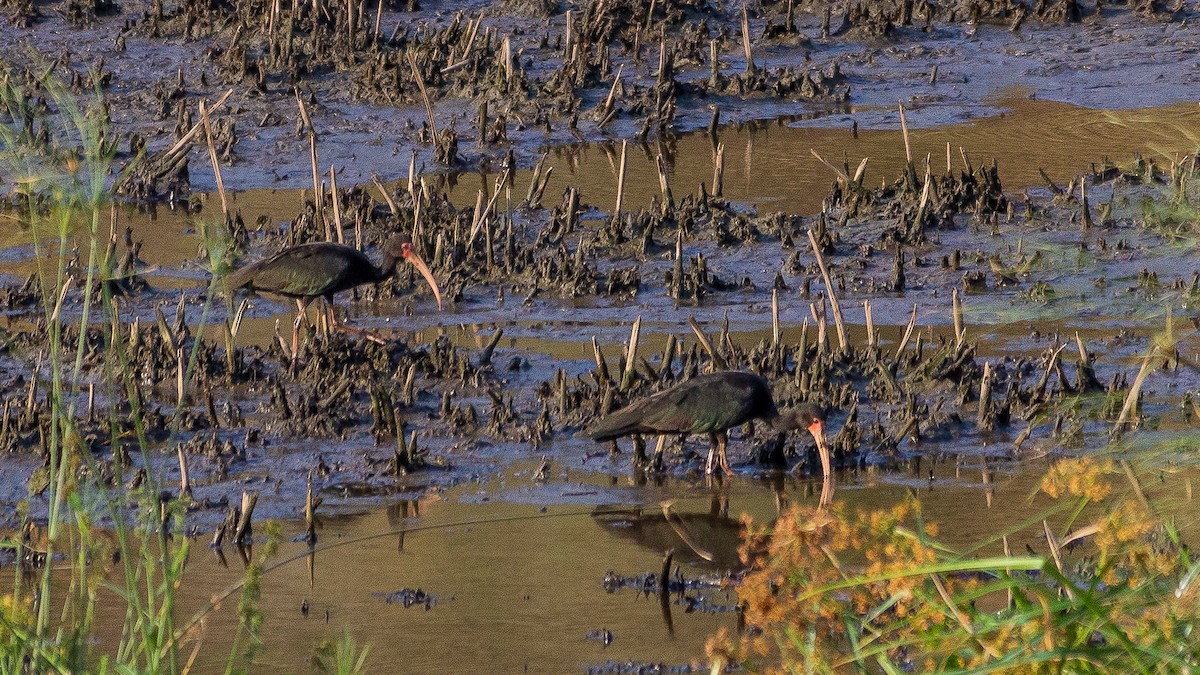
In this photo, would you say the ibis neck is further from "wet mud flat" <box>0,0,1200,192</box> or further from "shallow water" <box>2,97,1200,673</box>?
"wet mud flat" <box>0,0,1200,192</box>

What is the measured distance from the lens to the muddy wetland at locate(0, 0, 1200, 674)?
11.2ft

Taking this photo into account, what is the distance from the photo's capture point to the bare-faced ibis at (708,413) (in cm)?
652

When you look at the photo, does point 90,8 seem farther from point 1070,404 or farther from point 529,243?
point 1070,404

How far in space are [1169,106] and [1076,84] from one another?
34.7 inches

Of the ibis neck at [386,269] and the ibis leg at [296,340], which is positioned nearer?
the ibis leg at [296,340]

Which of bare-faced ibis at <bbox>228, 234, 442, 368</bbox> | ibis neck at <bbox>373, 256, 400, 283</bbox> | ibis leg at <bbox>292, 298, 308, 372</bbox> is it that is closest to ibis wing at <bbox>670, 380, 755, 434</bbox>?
ibis leg at <bbox>292, 298, 308, 372</bbox>

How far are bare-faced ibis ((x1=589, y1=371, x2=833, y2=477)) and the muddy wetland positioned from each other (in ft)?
0.06

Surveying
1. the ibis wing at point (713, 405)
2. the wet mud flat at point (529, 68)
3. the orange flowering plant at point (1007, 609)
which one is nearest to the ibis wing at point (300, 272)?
the ibis wing at point (713, 405)

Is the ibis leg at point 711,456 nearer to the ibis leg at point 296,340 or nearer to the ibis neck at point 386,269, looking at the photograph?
the ibis leg at point 296,340

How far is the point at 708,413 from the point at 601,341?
1666 mm

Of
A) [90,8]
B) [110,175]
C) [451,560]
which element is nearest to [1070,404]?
[451,560]

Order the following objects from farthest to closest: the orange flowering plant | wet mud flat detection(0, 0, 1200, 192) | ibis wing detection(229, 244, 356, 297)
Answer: wet mud flat detection(0, 0, 1200, 192), ibis wing detection(229, 244, 356, 297), the orange flowering plant

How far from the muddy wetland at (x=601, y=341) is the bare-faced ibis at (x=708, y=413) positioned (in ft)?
0.06

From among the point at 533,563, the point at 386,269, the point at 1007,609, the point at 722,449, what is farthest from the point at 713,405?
the point at 1007,609
